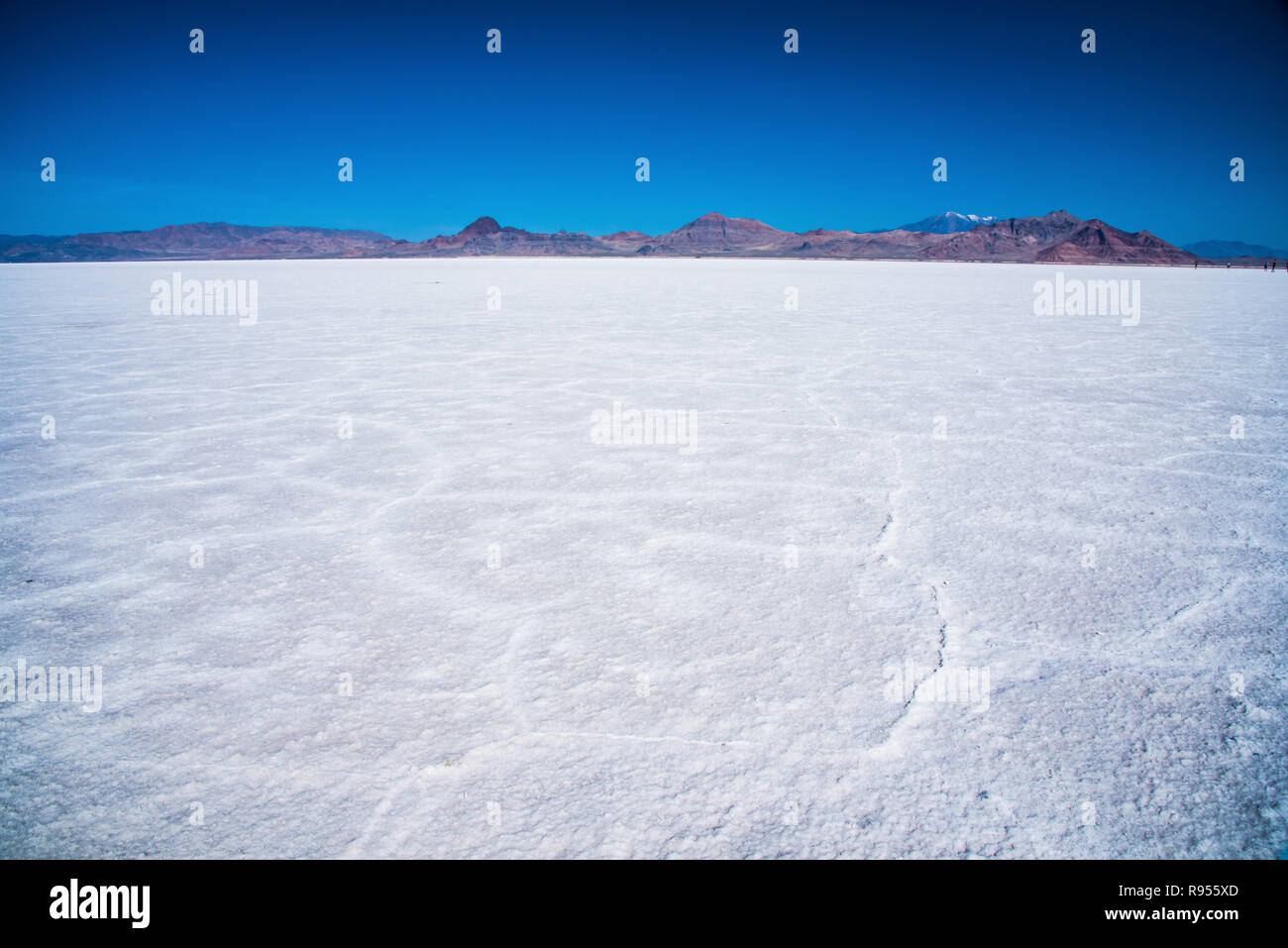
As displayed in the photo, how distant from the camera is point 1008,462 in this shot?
296 centimetres

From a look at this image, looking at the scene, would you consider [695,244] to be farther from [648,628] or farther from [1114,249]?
[648,628]

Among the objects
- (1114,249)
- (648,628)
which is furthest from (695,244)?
(648,628)

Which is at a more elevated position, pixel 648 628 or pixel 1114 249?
pixel 1114 249

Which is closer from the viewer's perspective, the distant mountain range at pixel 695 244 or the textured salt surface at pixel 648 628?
the textured salt surface at pixel 648 628

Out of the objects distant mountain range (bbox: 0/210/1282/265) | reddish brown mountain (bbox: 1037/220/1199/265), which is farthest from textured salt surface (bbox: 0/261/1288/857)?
reddish brown mountain (bbox: 1037/220/1199/265)

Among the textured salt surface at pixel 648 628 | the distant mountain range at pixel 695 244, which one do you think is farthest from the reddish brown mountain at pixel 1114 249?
the textured salt surface at pixel 648 628

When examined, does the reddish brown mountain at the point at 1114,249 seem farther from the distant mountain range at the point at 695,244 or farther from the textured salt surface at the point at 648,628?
the textured salt surface at the point at 648,628

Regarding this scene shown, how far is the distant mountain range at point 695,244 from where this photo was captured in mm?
105500

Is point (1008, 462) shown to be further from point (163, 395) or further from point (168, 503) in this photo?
point (163, 395)

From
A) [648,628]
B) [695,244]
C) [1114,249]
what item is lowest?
[648,628]

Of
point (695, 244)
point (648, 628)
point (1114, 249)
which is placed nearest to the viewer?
point (648, 628)

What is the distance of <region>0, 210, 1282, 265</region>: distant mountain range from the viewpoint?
4154 inches

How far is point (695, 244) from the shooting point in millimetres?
154625
